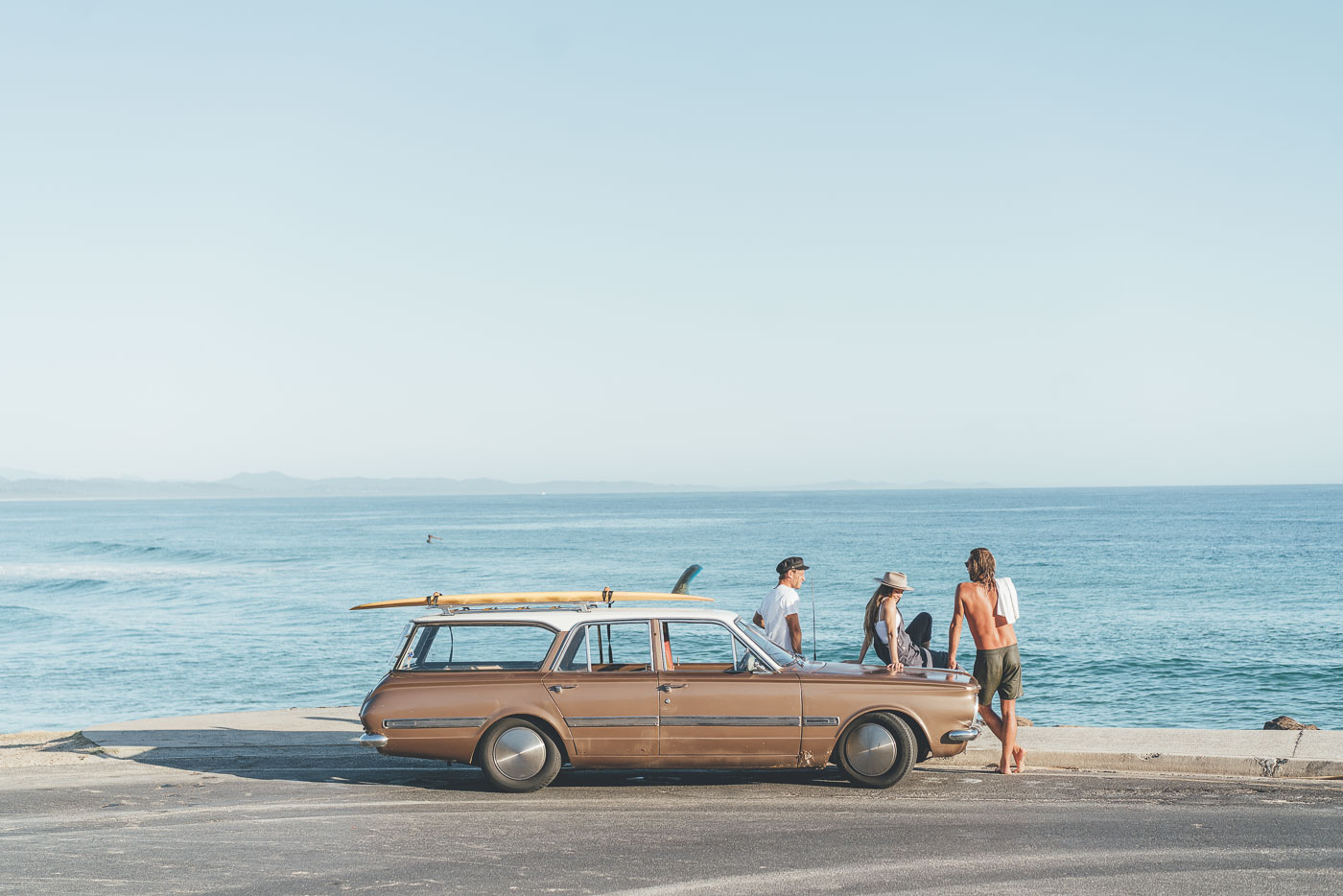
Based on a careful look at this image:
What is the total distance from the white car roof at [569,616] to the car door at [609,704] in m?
0.09

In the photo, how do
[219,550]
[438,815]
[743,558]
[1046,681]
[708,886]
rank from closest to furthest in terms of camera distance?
1. [708,886]
2. [438,815]
3. [1046,681]
4. [743,558]
5. [219,550]

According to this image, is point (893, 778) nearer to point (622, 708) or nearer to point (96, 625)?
point (622, 708)

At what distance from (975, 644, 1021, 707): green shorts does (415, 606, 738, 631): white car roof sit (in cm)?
218

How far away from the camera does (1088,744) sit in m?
11.0

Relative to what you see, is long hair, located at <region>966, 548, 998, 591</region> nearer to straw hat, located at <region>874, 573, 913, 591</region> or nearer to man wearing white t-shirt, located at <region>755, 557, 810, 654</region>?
straw hat, located at <region>874, 573, 913, 591</region>

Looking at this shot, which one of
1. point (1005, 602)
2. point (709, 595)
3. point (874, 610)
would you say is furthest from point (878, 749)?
point (709, 595)

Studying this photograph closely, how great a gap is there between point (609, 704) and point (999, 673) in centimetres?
331

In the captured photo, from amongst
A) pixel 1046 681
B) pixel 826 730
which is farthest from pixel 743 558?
pixel 826 730

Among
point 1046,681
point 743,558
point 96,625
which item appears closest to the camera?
point 1046,681

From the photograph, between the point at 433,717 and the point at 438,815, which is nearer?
the point at 438,815

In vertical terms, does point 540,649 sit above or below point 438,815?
above

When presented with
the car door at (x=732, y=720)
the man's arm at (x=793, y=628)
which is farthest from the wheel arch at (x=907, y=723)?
the man's arm at (x=793, y=628)

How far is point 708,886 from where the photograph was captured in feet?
22.2

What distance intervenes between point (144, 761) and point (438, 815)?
4376 mm
